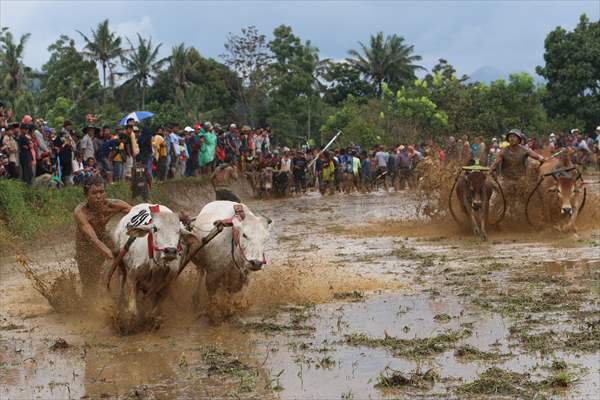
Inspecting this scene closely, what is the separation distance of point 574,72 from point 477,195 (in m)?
40.4

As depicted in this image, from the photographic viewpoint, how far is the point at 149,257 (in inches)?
366

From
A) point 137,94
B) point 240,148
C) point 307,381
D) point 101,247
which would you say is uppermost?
point 137,94

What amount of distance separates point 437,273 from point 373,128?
36.6m

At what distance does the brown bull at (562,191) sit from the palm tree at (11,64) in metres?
34.0

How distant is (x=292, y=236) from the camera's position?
1912cm

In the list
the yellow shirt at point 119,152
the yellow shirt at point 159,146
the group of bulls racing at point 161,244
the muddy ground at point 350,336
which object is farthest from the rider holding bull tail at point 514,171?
the yellow shirt at point 159,146

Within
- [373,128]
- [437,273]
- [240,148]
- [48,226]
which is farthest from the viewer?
[373,128]

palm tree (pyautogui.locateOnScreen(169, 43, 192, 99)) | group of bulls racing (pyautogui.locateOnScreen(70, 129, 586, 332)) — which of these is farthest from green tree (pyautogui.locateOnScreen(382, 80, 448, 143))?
group of bulls racing (pyautogui.locateOnScreen(70, 129, 586, 332))

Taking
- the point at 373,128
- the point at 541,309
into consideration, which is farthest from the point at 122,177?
the point at 373,128

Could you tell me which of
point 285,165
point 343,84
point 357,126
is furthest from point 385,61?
point 285,165

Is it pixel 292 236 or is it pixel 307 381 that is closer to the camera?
pixel 307 381

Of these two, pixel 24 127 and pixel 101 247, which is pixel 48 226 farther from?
pixel 101 247

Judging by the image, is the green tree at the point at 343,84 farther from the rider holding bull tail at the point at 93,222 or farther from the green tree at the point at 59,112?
the rider holding bull tail at the point at 93,222

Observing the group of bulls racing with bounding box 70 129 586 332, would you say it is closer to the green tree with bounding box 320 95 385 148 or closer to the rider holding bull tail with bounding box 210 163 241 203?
the rider holding bull tail with bounding box 210 163 241 203
